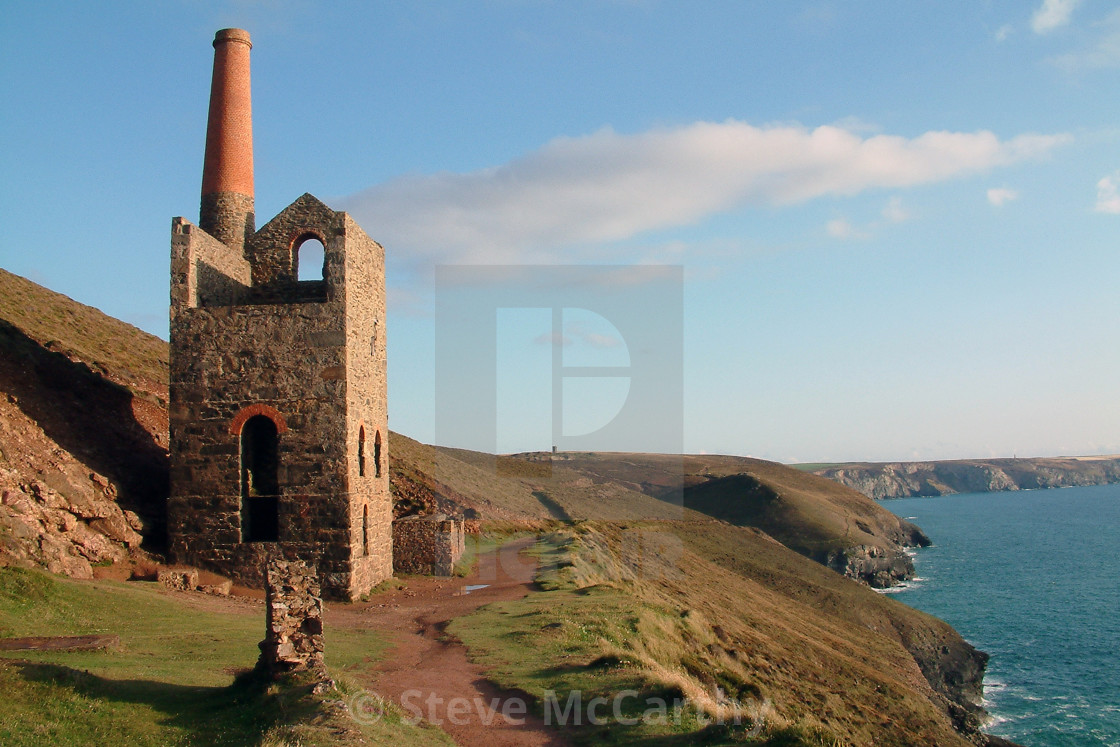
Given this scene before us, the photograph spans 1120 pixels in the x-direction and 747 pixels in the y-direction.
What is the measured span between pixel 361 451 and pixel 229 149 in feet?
30.6

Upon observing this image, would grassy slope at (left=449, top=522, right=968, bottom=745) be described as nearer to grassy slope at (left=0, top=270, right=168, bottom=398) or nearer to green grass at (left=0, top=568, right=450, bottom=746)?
green grass at (left=0, top=568, right=450, bottom=746)

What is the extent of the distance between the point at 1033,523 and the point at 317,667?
392 ft

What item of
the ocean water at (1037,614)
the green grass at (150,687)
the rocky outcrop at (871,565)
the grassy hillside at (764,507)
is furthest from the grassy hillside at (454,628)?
the grassy hillside at (764,507)

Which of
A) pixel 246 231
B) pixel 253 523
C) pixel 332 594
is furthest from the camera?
pixel 246 231

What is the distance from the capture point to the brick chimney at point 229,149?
22266mm

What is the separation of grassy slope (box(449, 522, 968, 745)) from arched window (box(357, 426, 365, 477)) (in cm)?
483

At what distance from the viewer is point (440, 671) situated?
1305 cm

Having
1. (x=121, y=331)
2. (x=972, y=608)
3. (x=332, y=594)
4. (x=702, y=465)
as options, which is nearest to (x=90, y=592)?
(x=332, y=594)

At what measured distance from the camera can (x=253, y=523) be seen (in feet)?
68.3

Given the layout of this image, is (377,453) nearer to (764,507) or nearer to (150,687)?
(150,687)

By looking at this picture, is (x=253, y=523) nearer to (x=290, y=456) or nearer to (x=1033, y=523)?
Result: (x=290, y=456)

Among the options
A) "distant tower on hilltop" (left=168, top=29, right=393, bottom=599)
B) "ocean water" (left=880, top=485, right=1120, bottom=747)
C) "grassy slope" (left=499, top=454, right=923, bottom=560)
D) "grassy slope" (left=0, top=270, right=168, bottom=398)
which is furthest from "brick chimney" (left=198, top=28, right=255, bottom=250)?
"grassy slope" (left=499, top=454, right=923, bottom=560)

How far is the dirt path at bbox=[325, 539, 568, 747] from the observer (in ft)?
34.7

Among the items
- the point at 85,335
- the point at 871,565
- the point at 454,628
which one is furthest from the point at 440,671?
the point at 871,565
